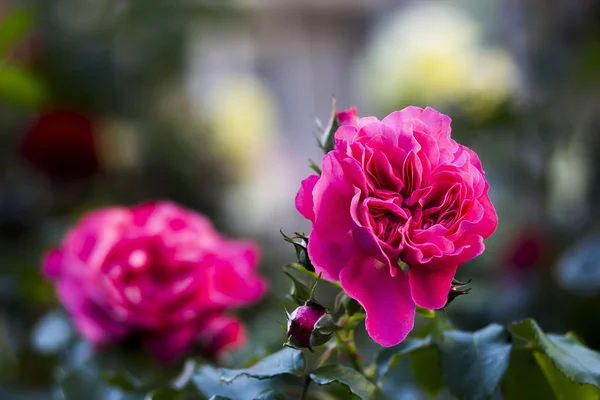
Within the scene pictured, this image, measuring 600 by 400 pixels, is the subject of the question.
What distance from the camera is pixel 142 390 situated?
0.35 m

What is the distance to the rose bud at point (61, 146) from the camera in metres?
0.91

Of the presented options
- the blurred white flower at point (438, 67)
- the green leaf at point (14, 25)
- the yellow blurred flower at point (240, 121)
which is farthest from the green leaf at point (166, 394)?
the yellow blurred flower at point (240, 121)

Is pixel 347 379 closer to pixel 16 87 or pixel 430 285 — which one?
pixel 430 285

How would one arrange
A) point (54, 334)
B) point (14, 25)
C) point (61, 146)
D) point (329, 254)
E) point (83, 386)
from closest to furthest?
point (329, 254) → point (83, 386) → point (54, 334) → point (14, 25) → point (61, 146)

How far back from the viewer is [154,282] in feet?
1.38

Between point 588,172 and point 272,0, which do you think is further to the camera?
point 272,0

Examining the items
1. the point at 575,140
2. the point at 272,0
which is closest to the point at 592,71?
the point at 575,140

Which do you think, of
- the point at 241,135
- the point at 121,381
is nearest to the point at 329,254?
the point at 121,381

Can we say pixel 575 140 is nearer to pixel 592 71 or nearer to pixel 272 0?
pixel 592 71

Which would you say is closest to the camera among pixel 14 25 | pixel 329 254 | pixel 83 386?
pixel 329 254

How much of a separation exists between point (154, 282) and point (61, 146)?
1.83 feet

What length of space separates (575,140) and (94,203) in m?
0.61

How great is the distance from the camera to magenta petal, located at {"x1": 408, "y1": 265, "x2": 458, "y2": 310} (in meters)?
0.25

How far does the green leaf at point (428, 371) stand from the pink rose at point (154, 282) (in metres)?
0.13
